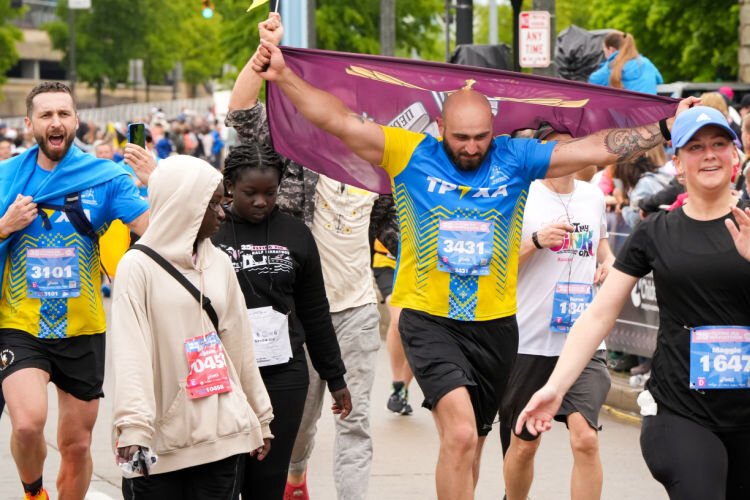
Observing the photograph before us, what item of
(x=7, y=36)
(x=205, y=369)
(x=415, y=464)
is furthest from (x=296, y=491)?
(x=7, y=36)

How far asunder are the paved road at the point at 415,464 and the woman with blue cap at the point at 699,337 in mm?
3187

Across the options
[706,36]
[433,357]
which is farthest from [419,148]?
[706,36]

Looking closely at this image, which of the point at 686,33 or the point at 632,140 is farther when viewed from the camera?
the point at 686,33

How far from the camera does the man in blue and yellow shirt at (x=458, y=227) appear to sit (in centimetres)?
612

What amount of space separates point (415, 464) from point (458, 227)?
321cm

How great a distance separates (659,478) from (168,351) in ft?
5.86

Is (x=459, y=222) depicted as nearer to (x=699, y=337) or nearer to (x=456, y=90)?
(x=456, y=90)

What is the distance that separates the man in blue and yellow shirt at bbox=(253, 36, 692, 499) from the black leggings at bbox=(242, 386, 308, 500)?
57cm

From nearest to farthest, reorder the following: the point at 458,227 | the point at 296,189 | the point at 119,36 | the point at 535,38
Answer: the point at 458,227 < the point at 296,189 < the point at 535,38 < the point at 119,36

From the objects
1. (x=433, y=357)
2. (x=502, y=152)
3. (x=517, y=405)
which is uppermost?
(x=502, y=152)

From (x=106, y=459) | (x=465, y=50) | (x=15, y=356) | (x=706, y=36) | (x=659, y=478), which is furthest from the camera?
(x=706, y=36)

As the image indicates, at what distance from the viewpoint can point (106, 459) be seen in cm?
922

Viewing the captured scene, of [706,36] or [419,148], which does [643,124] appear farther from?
[706,36]

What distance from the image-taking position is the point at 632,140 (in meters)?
6.27
